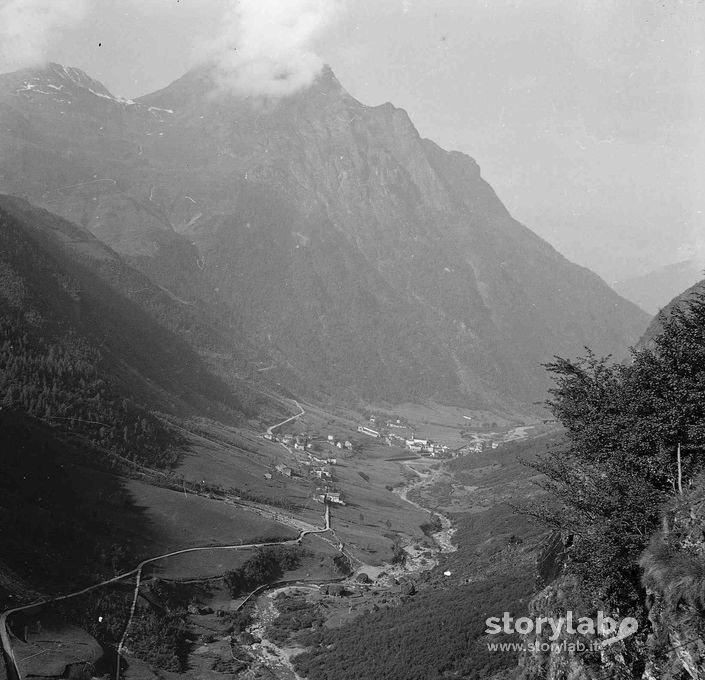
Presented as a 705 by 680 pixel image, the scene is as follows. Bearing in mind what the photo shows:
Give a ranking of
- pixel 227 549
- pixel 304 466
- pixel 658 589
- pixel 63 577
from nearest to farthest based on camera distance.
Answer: pixel 658 589
pixel 63 577
pixel 227 549
pixel 304 466

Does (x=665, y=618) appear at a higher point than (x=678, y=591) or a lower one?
lower

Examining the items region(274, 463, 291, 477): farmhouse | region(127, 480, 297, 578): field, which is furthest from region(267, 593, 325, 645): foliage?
region(274, 463, 291, 477): farmhouse

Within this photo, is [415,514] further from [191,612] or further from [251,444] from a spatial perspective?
[191,612]

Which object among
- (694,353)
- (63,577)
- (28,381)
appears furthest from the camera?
(28,381)

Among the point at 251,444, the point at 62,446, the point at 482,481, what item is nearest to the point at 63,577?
the point at 62,446

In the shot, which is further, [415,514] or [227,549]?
[415,514]

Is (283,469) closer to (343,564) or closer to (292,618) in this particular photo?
(343,564)

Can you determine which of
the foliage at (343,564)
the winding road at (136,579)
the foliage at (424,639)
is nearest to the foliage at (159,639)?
the winding road at (136,579)

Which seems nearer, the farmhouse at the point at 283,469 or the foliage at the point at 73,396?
the foliage at the point at 73,396

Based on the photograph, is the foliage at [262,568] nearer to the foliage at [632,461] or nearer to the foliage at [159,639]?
the foliage at [159,639]

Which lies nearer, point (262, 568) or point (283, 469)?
point (262, 568)

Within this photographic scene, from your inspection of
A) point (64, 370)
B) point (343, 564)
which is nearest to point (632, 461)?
point (343, 564)
